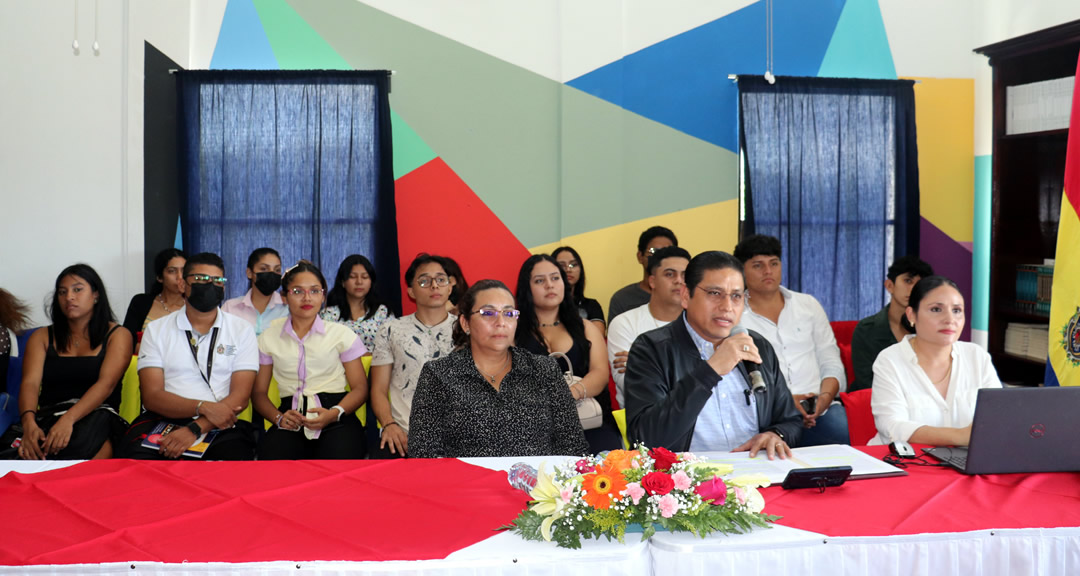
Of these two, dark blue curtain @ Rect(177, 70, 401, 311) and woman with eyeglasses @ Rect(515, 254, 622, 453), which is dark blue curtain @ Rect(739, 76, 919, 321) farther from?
dark blue curtain @ Rect(177, 70, 401, 311)

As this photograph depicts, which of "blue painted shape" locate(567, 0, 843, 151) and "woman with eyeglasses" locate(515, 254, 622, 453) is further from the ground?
"blue painted shape" locate(567, 0, 843, 151)

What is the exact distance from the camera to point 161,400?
11.8 ft

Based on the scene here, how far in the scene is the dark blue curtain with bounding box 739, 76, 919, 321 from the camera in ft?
20.2

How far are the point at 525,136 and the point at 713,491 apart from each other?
4.70 meters

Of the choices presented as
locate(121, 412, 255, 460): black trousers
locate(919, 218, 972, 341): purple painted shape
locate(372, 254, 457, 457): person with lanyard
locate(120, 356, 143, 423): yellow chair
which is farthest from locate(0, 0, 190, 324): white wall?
locate(919, 218, 972, 341): purple painted shape

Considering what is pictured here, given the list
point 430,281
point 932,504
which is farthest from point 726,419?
point 430,281

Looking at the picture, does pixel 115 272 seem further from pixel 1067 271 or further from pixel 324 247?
pixel 1067 271

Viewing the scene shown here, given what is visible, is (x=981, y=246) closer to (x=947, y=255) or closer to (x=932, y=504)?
(x=947, y=255)

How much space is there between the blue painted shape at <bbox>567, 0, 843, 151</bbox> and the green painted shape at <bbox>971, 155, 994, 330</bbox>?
1.69 metres

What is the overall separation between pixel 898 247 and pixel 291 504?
18.2 ft

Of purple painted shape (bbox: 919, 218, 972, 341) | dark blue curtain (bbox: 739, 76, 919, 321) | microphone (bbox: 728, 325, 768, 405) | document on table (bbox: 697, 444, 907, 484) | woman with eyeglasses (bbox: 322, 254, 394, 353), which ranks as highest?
dark blue curtain (bbox: 739, 76, 919, 321)

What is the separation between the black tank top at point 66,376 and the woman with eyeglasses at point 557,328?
6.52 ft

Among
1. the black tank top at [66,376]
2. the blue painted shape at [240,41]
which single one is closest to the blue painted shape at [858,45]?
the blue painted shape at [240,41]

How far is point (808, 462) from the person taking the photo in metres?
2.24
